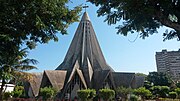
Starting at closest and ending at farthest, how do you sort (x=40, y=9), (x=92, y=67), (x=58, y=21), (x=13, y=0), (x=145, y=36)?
(x=13, y=0) → (x=40, y=9) → (x=58, y=21) → (x=145, y=36) → (x=92, y=67)

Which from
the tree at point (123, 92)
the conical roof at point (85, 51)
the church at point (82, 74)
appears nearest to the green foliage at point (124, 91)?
the tree at point (123, 92)

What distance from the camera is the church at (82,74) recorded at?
38.5 metres

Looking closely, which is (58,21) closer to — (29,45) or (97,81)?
(29,45)

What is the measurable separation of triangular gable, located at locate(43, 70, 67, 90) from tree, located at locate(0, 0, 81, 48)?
2761cm

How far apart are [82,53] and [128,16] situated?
111 feet

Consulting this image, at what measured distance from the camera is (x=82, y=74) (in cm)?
4047

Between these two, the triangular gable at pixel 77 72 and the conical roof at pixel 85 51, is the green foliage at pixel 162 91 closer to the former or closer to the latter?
the conical roof at pixel 85 51

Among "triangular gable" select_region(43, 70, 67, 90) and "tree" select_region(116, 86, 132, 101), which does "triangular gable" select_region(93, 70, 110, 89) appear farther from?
"triangular gable" select_region(43, 70, 67, 90)

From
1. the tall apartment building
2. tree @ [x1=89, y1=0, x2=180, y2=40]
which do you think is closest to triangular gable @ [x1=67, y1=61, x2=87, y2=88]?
tree @ [x1=89, y1=0, x2=180, y2=40]

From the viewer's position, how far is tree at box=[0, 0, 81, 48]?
8469 millimetres

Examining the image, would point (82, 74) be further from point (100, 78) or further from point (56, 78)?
point (56, 78)

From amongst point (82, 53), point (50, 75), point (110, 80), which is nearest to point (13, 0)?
point (50, 75)

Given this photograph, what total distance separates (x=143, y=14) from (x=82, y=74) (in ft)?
101

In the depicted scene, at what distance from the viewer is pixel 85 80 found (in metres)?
39.8
